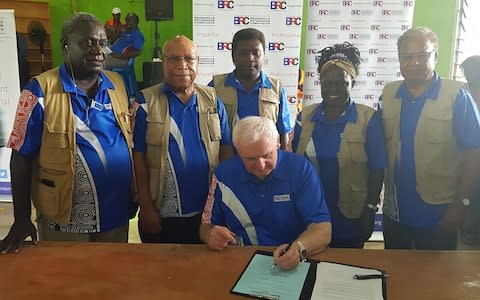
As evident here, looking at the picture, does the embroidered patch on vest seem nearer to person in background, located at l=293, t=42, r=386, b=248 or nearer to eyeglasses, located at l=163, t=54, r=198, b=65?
person in background, located at l=293, t=42, r=386, b=248

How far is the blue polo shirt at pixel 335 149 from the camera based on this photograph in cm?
212

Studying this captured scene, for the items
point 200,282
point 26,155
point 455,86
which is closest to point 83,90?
point 26,155

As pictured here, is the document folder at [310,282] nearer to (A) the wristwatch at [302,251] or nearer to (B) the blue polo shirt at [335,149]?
(A) the wristwatch at [302,251]

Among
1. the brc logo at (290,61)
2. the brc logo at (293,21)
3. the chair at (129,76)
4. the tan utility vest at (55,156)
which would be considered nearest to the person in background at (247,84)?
the tan utility vest at (55,156)

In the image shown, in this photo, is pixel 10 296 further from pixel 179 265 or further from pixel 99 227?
pixel 99 227

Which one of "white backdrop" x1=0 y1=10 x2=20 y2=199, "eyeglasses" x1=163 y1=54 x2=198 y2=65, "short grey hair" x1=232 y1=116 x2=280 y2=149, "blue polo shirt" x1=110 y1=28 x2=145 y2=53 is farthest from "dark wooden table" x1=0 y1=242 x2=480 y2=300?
"blue polo shirt" x1=110 y1=28 x2=145 y2=53

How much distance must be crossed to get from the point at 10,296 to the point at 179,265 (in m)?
0.53

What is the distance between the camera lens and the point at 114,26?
19.9 feet

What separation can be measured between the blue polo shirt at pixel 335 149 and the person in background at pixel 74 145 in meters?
0.94

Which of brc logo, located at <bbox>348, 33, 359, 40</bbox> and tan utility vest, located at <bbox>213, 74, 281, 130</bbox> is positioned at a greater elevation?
brc logo, located at <bbox>348, 33, 359, 40</bbox>

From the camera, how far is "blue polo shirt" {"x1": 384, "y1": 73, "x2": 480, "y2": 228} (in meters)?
2.05

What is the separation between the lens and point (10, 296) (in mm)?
1298

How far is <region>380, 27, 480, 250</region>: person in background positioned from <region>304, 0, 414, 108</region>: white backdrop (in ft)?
6.60

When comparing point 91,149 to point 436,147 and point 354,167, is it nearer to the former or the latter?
point 354,167
